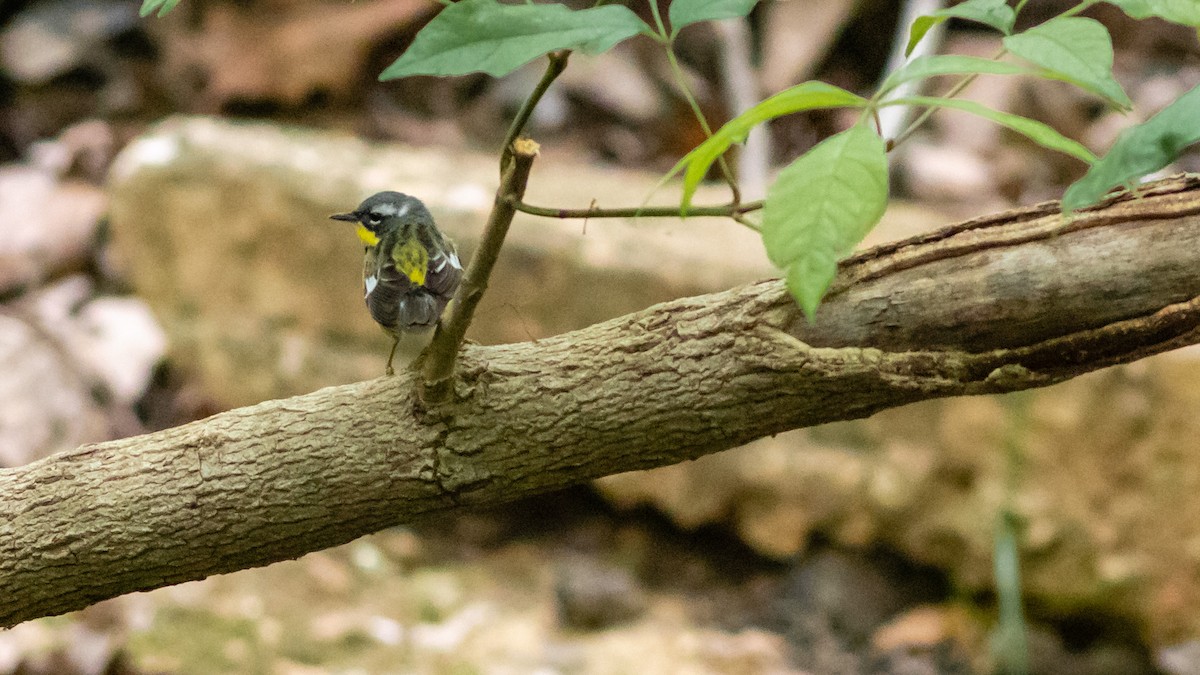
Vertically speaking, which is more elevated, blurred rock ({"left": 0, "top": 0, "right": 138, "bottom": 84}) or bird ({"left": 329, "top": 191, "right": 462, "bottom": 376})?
blurred rock ({"left": 0, "top": 0, "right": 138, "bottom": 84})

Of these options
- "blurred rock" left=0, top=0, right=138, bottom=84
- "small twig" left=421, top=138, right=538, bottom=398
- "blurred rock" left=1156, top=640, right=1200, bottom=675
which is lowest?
"small twig" left=421, top=138, right=538, bottom=398

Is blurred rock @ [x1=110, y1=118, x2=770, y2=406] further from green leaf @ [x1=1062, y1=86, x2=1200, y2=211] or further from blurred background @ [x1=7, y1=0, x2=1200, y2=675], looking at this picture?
green leaf @ [x1=1062, y1=86, x2=1200, y2=211]

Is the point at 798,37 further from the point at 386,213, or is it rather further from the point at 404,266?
the point at 404,266

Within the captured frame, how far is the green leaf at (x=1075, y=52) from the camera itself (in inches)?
30.8

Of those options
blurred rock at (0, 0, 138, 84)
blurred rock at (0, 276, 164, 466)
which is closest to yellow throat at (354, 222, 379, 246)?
blurred rock at (0, 276, 164, 466)

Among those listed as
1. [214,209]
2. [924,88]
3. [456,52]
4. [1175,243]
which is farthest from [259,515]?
[924,88]

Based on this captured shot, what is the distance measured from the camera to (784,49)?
4.70 m

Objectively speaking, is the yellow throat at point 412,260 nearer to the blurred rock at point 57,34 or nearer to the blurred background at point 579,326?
the blurred background at point 579,326

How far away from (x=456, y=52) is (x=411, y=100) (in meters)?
4.41

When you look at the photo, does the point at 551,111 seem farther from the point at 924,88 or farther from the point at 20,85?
the point at 20,85

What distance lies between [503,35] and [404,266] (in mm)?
725

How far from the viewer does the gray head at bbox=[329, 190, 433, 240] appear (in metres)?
1.79

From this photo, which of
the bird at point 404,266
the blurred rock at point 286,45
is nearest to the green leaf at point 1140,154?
the bird at point 404,266

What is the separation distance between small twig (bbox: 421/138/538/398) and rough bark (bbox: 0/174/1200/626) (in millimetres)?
41
